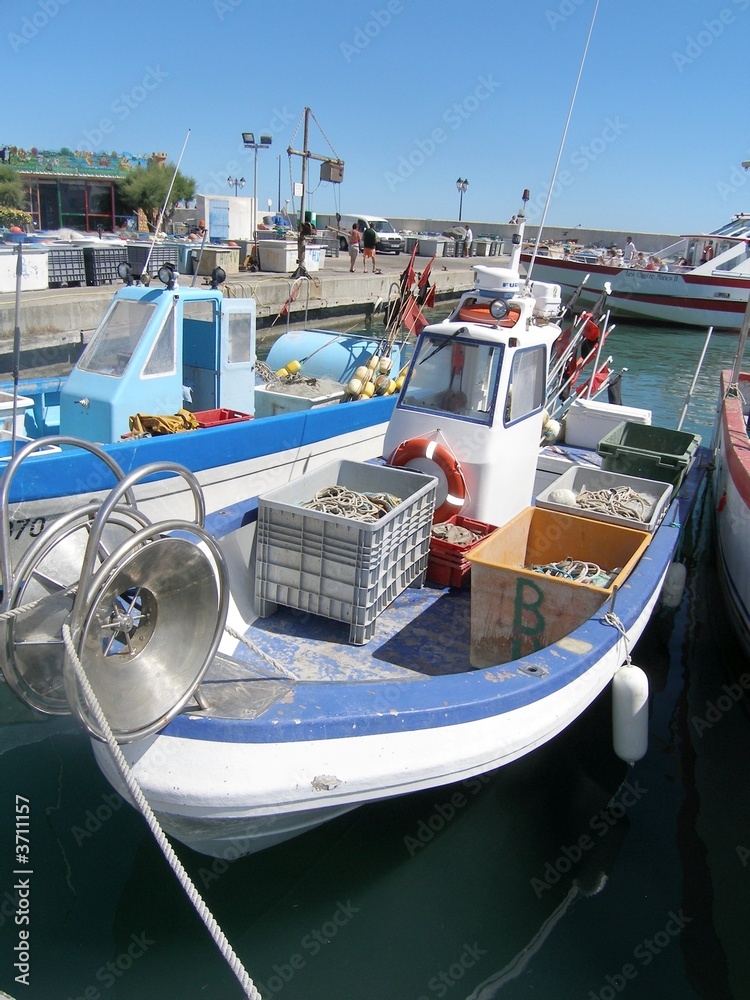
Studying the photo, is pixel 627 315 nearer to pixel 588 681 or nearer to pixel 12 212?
pixel 12 212

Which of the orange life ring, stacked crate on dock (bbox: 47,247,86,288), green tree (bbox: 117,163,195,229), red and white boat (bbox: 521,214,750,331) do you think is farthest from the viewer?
green tree (bbox: 117,163,195,229)

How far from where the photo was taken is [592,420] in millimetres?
7996

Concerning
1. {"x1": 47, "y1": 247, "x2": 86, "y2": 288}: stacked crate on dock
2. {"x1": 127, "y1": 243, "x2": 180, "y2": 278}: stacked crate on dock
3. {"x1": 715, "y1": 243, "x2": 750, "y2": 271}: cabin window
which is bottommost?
{"x1": 47, "y1": 247, "x2": 86, "y2": 288}: stacked crate on dock

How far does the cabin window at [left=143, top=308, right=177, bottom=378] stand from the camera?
6.84m

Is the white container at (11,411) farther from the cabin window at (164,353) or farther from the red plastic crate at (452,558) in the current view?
the red plastic crate at (452,558)

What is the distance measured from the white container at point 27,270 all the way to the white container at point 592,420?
516 inches

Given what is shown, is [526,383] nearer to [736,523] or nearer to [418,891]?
[736,523]

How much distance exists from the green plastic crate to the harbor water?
2.60 meters

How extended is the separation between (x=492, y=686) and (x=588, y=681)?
2.26 feet

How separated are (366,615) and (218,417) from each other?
3.73m

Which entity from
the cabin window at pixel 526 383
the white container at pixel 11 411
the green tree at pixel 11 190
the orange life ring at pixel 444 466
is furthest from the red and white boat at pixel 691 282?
the orange life ring at pixel 444 466

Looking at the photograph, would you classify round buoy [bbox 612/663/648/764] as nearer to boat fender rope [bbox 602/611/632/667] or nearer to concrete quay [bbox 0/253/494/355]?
boat fender rope [bbox 602/611/632/667]

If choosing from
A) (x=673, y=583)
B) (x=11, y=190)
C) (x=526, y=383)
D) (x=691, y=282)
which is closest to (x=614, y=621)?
(x=526, y=383)

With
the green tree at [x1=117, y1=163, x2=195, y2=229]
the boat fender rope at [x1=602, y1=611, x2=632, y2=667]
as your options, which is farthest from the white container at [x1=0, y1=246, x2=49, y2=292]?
the boat fender rope at [x1=602, y1=611, x2=632, y2=667]
